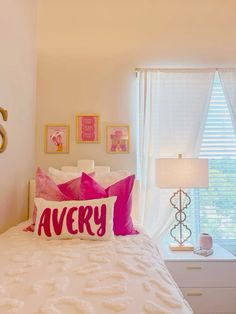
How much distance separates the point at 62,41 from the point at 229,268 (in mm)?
2486

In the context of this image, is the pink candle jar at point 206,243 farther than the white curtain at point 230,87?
No

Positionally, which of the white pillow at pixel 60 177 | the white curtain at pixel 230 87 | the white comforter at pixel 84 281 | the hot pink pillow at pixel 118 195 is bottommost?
the white comforter at pixel 84 281

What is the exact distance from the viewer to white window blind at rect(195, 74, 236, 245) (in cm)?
247

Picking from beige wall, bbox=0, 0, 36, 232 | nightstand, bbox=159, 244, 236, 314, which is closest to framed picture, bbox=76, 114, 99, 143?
beige wall, bbox=0, 0, 36, 232

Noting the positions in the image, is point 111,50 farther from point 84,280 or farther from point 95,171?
point 84,280

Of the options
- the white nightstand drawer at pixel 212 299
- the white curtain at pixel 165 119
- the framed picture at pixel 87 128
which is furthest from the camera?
the framed picture at pixel 87 128

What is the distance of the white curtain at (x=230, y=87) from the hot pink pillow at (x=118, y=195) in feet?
4.58

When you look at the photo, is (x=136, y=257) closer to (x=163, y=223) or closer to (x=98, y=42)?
(x=163, y=223)

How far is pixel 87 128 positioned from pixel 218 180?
137cm

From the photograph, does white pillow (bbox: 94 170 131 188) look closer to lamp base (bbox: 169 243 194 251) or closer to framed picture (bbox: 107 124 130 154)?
framed picture (bbox: 107 124 130 154)

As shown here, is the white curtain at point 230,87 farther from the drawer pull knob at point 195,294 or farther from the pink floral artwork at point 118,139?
the drawer pull knob at point 195,294

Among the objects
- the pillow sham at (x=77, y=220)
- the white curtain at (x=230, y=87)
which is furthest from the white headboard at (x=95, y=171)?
the white curtain at (x=230, y=87)

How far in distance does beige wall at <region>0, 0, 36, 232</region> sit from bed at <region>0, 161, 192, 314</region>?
28.3 inches

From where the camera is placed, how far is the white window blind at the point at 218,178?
2.47m
